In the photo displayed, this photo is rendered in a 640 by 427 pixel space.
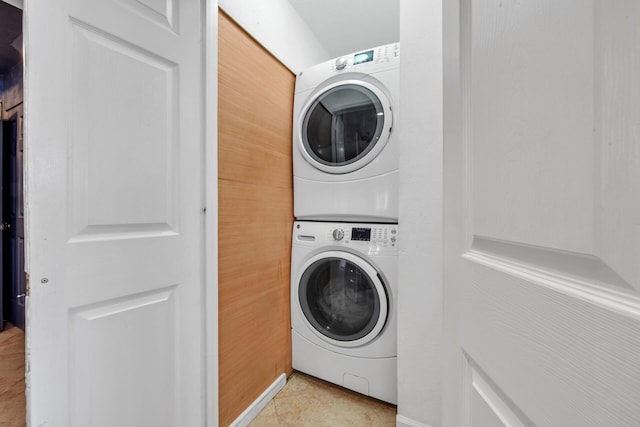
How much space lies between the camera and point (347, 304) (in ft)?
4.83

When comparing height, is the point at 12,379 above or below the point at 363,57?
below

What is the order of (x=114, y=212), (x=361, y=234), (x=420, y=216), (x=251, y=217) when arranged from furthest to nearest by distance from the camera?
(x=361, y=234) → (x=251, y=217) → (x=420, y=216) → (x=114, y=212)

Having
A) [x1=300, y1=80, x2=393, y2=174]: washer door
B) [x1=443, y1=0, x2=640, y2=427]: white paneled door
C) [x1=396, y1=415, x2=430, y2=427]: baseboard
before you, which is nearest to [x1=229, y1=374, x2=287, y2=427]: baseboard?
[x1=396, y1=415, x2=430, y2=427]: baseboard

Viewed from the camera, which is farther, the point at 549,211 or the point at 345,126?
the point at 345,126

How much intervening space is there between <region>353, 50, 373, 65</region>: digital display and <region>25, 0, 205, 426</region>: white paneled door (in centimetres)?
79

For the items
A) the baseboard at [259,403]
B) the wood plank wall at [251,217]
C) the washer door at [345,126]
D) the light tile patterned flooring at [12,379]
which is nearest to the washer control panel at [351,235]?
the wood plank wall at [251,217]

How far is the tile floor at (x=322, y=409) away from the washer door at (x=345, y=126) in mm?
1253

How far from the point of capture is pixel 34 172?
653 millimetres

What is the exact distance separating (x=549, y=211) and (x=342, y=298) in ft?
4.22

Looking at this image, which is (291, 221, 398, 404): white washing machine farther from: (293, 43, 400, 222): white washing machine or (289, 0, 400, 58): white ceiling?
(289, 0, 400, 58): white ceiling

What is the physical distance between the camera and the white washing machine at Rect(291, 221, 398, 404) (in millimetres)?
1314

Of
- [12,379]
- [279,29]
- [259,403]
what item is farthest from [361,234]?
[12,379]

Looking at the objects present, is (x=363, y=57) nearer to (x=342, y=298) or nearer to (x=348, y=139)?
(x=348, y=139)

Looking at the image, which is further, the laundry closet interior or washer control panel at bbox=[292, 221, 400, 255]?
washer control panel at bbox=[292, 221, 400, 255]
